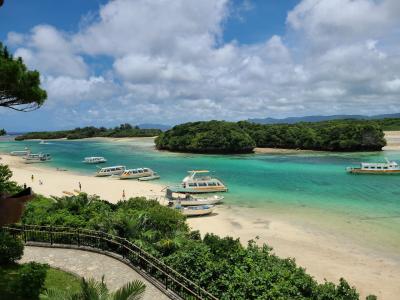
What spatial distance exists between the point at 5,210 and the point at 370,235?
2818cm

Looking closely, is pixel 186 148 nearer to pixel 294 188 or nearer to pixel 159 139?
pixel 159 139

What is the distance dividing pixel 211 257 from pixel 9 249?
347 inches

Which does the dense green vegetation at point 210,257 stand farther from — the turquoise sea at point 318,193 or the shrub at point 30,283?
the turquoise sea at point 318,193

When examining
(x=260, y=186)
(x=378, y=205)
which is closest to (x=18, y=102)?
(x=378, y=205)

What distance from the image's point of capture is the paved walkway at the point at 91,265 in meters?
14.7

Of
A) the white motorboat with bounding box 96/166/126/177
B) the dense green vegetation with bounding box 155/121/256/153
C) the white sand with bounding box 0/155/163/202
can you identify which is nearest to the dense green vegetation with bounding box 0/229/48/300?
the white sand with bounding box 0/155/163/202

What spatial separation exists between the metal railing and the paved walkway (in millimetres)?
425

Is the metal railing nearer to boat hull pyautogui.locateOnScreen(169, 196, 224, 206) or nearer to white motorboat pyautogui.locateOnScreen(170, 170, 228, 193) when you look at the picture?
boat hull pyautogui.locateOnScreen(169, 196, 224, 206)

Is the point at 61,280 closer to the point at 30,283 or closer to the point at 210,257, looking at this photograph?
the point at 30,283

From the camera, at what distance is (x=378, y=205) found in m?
39.0

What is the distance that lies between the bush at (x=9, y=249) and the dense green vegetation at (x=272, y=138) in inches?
3487

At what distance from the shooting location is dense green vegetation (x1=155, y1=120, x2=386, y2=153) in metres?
101

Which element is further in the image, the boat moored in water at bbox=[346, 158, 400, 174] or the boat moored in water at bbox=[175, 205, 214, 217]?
the boat moored in water at bbox=[346, 158, 400, 174]

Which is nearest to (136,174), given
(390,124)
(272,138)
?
(272,138)
